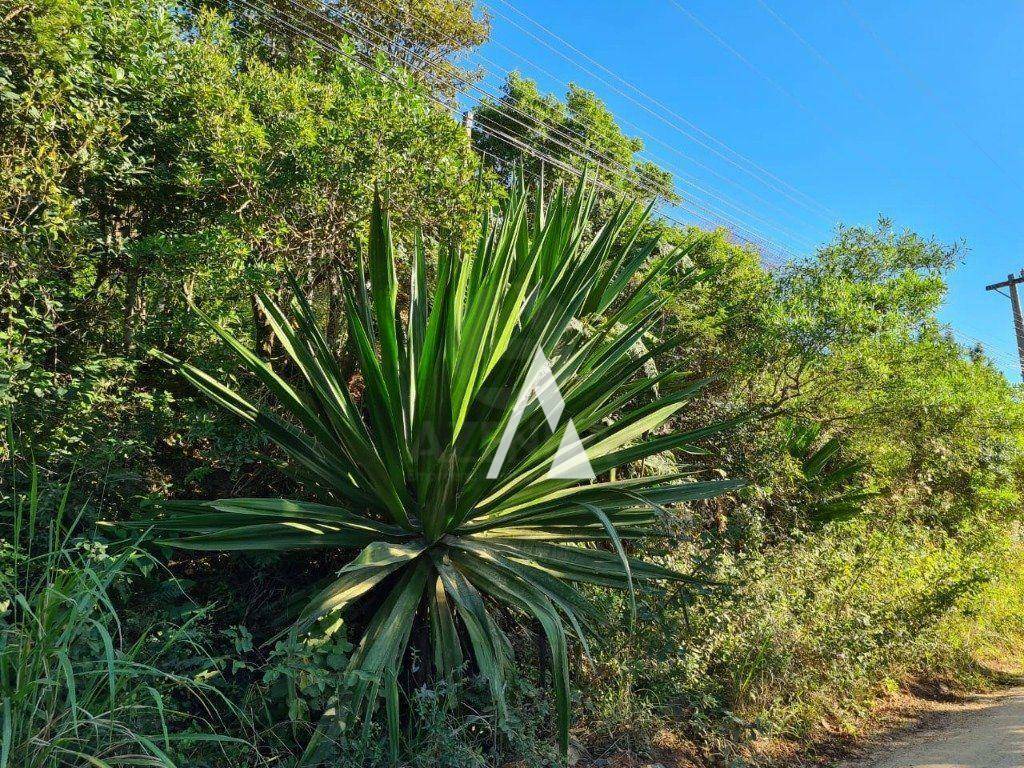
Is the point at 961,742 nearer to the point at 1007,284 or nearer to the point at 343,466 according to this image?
the point at 343,466

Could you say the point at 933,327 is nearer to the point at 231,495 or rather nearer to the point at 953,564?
the point at 953,564

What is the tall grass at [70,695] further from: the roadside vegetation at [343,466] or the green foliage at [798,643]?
the green foliage at [798,643]

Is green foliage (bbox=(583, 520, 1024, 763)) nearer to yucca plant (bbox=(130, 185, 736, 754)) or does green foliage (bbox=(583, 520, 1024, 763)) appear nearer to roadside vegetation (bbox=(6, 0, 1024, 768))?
roadside vegetation (bbox=(6, 0, 1024, 768))

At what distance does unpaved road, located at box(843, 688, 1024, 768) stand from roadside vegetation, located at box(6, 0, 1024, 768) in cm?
38

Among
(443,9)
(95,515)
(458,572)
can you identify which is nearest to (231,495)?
(95,515)

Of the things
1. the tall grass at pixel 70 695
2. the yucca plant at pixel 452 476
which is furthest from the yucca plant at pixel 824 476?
the tall grass at pixel 70 695

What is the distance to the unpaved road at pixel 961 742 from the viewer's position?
12.7 feet

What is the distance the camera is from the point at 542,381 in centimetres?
349
